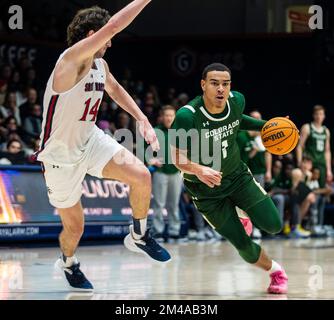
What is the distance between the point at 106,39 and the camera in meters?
5.97

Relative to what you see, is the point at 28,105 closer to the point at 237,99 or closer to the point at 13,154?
the point at 13,154

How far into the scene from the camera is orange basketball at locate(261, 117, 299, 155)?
23.6 ft

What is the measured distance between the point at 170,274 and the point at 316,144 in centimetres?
742

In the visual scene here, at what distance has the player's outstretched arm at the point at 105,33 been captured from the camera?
5.80m

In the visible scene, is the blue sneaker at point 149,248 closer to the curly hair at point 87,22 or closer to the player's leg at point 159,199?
the curly hair at point 87,22

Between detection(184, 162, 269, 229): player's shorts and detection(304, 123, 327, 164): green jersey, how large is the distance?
8.06 metres

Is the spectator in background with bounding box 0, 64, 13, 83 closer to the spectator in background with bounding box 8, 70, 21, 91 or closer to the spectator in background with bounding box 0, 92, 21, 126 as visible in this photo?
the spectator in background with bounding box 8, 70, 21, 91

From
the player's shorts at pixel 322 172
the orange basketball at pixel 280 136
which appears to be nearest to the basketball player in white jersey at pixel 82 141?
the orange basketball at pixel 280 136

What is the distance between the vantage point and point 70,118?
6.59m

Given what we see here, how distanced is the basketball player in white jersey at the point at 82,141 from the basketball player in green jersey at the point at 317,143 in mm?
8500

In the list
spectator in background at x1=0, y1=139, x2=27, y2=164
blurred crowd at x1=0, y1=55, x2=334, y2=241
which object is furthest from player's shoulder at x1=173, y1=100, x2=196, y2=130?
spectator in background at x1=0, y1=139, x2=27, y2=164

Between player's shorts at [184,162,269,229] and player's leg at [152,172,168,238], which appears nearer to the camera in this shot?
player's shorts at [184,162,269,229]

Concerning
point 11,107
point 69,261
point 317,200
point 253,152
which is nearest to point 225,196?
point 69,261
